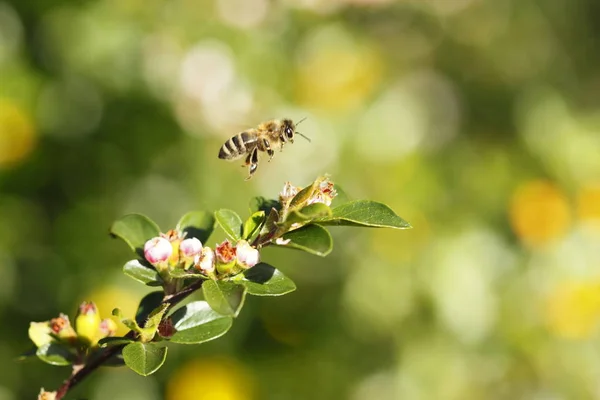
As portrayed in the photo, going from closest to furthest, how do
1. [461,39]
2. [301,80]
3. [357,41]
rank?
[301,80] → [357,41] → [461,39]

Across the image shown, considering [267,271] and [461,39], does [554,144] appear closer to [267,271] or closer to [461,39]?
[461,39]

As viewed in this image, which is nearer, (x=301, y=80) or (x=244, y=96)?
(x=244, y=96)

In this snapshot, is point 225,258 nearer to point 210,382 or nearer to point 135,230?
point 135,230

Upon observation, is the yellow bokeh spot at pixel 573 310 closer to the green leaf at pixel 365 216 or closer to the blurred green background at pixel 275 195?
the blurred green background at pixel 275 195

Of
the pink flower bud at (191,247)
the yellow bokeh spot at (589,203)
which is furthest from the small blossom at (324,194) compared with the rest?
the yellow bokeh spot at (589,203)

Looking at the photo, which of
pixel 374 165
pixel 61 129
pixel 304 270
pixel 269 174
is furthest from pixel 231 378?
pixel 61 129

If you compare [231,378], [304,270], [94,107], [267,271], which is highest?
[94,107]

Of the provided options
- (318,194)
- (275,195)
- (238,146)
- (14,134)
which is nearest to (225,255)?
(318,194)
